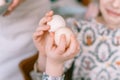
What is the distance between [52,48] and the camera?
0.69 metres

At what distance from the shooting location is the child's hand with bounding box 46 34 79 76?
2.18 ft

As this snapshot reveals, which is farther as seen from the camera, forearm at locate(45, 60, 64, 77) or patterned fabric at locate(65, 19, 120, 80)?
patterned fabric at locate(65, 19, 120, 80)

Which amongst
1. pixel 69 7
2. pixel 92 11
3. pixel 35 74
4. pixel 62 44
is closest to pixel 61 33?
pixel 62 44

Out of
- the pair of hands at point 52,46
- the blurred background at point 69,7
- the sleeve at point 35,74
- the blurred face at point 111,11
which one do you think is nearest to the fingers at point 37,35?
the pair of hands at point 52,46

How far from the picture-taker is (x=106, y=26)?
89 centimetres

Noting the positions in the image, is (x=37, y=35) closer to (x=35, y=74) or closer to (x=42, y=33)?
(x=42, y=33)

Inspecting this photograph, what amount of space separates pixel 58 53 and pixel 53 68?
7 cm

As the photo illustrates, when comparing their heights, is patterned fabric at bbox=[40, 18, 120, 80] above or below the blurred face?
below

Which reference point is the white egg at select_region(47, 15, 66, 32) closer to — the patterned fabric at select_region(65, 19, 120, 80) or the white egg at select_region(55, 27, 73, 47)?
the white egg at select_region(55, 27, 73, 47)

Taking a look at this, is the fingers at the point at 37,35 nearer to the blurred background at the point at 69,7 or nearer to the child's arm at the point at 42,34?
the child's arm at the point at 42,34

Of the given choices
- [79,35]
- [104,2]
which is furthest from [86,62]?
[104,2]

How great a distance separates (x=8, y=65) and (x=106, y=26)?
314 millimetres

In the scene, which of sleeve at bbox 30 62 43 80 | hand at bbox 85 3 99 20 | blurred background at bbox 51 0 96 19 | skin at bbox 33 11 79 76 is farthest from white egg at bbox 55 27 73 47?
blurred background at bbox 51 0 96 19

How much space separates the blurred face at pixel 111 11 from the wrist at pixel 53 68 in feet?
0.75
